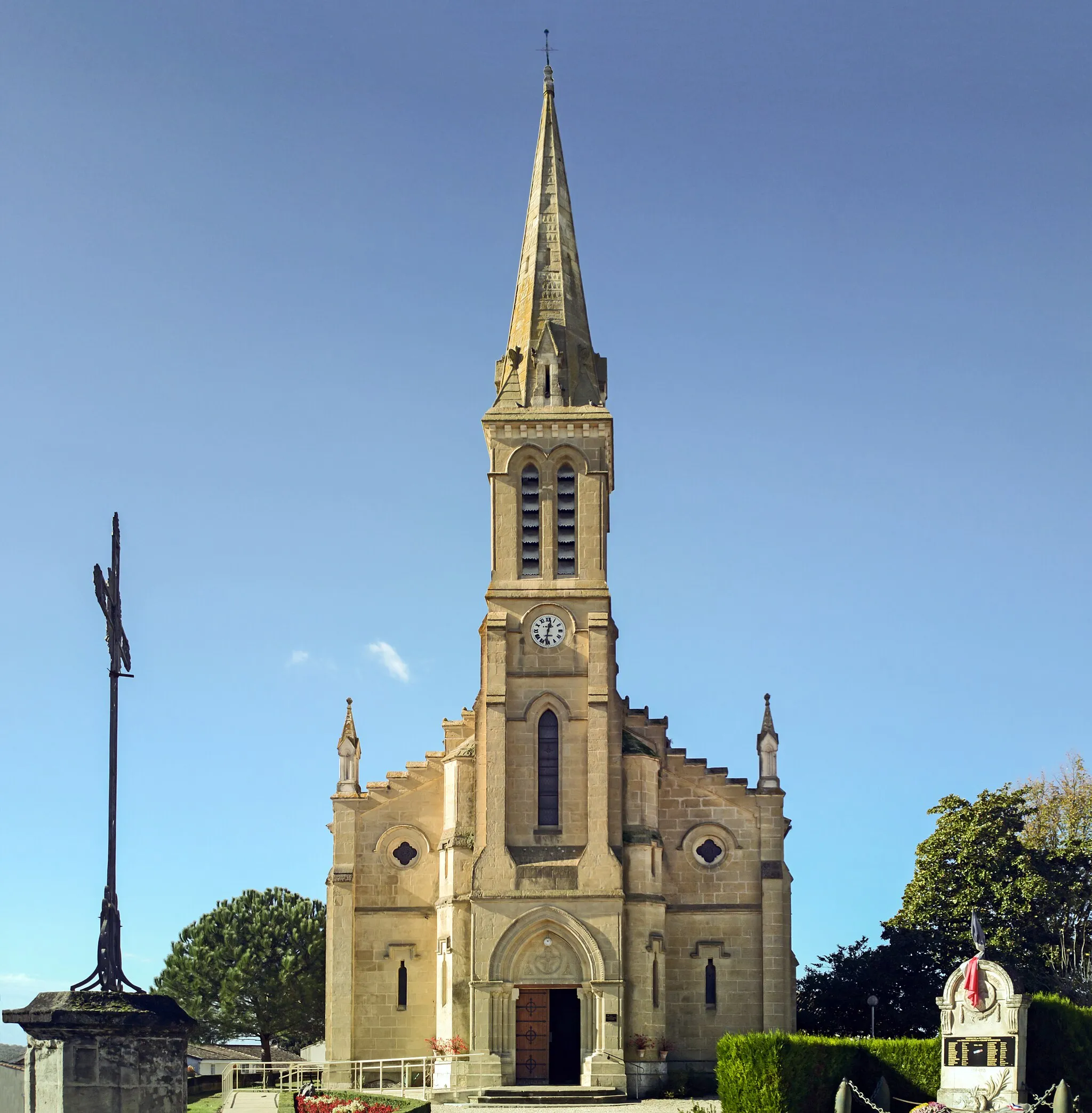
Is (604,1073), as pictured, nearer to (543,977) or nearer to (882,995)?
(543,977)

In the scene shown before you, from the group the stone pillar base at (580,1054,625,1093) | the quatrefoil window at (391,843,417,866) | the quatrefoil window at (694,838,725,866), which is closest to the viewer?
the stone pillar base at (580,1054,625,1093)

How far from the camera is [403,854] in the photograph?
176 ft

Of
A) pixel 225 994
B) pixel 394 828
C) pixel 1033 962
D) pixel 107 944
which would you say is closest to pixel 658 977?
pixel 394 828

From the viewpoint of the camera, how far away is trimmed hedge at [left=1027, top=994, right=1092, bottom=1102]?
116ft

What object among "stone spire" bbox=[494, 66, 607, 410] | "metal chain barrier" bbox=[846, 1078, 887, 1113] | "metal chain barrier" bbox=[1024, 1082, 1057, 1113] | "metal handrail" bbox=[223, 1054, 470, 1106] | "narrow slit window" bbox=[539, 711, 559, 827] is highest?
"stone spire" bbox=[494, 66, 607, 410]

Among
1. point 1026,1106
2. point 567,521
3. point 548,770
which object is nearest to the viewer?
point 1026,1106

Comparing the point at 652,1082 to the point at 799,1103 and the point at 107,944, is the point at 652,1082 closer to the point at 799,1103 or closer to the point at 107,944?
the point at 799,1103

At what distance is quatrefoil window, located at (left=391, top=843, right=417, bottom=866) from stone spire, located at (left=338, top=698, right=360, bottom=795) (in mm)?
2503

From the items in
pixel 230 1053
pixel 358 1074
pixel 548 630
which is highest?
pixel 548 630

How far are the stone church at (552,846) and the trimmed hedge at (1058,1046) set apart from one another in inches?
591

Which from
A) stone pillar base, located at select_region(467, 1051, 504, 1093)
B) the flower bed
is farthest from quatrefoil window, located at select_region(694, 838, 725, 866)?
the flower bed

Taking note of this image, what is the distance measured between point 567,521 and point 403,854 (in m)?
13.0

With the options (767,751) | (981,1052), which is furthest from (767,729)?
(981,1052)

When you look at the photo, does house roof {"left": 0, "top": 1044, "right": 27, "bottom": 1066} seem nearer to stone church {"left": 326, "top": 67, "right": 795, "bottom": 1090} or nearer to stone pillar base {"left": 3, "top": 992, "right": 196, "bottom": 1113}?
stone church {"left": 326, "top": 67, "right": 795, "bottom": 1090}
